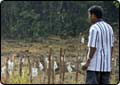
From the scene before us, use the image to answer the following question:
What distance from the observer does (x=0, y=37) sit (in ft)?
48.3

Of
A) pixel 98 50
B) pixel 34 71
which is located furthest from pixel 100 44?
pixel 34 71

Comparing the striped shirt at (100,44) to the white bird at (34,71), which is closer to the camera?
the striped shirt at (100,44)

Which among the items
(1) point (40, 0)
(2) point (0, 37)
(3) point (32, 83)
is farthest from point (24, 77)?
(1) point (40, 0)

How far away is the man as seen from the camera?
4523 millimetres

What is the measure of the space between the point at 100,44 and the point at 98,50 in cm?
6

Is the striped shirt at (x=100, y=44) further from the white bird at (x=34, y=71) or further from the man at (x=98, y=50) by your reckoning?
the white bird at (x=34, y=71)

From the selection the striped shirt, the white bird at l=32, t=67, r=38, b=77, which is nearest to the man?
the striped shirt

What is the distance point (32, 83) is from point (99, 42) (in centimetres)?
231

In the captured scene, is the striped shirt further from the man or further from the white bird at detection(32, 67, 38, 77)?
the white bird at detection(32, 67, 38, 77)

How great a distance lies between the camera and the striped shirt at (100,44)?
Answer: 4527 mm

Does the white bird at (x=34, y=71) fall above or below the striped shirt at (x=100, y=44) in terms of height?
below

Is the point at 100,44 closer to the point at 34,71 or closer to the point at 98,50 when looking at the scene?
the point at 98,50

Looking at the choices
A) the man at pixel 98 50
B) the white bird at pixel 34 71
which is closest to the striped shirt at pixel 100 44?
the man at pixel 98 50

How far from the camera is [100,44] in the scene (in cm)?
456
